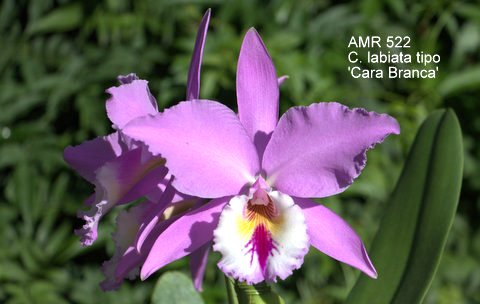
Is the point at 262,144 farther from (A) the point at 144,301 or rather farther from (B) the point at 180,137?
(A) the point at 144,301

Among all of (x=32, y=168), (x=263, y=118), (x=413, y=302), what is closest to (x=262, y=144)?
(x=263, y=118)

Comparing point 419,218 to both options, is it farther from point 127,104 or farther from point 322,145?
point 127,104

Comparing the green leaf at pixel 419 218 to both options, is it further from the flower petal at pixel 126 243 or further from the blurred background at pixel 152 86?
the blurred background at pixel 152 86

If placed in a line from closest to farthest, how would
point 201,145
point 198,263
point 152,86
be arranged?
point 201,145 < point 198,263 < point 152,86

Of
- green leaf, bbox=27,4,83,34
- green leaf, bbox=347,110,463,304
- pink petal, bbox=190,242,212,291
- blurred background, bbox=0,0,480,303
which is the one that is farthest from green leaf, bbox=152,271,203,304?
green leaf, bbox=27,4,83,34

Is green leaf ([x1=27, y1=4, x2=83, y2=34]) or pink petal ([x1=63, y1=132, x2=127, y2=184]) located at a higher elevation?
pink petal ([x1=63, y1=132, x2=127, y2=184])

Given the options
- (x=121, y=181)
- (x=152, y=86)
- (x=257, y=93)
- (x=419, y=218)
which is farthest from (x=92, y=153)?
(x=152, y=86)

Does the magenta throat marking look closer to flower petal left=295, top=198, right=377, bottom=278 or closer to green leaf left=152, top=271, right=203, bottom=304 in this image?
flower petal left=295, top=198, right=377, bottom=278
